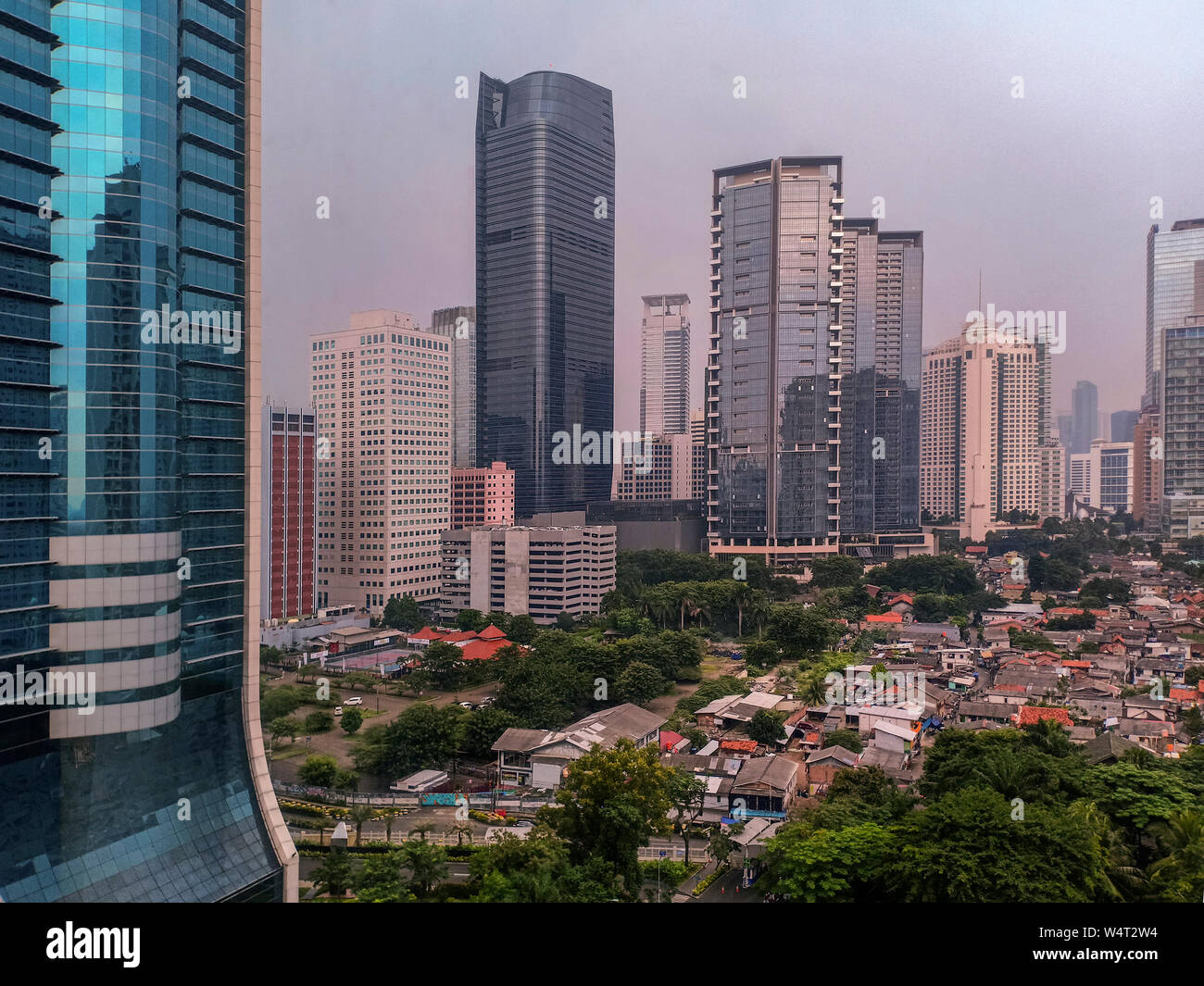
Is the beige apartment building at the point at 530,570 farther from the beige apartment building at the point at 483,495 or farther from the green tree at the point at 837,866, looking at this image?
the green tree at the point at 837,866

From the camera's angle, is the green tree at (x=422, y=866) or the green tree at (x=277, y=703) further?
the green tree at (x=277, y=703)

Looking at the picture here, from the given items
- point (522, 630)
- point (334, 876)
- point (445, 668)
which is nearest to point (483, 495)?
point (522, 630)

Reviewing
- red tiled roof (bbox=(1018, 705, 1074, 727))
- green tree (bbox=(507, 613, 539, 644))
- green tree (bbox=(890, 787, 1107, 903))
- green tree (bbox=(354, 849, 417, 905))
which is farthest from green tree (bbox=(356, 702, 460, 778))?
red tiled roof (bbox=(1018, 705, 1074, 727))

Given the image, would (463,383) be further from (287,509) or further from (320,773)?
(320,773)

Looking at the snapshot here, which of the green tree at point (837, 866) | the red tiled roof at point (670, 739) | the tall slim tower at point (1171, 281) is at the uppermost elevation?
the tall slim tower at point (1171, 281)

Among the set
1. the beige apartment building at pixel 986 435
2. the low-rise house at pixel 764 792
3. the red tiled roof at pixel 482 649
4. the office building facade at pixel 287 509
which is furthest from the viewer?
the beige apartment building at pixel 986 435

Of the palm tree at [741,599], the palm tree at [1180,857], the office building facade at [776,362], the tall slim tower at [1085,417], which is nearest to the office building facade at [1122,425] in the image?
the tall slim tower at [1085,417]
